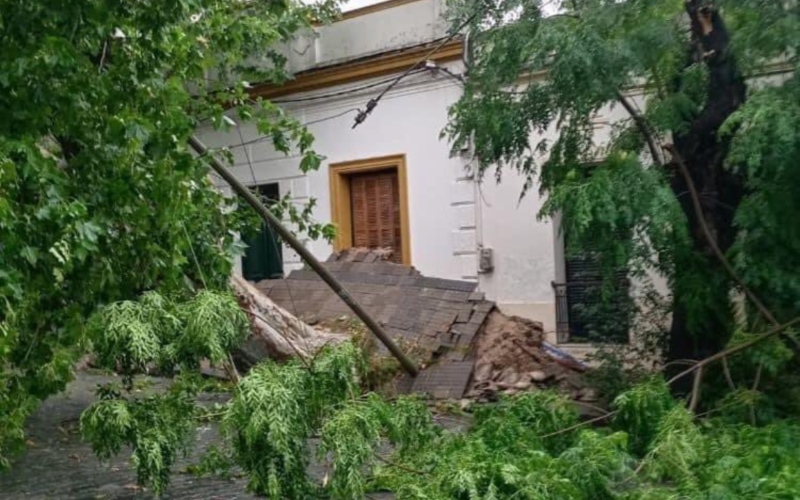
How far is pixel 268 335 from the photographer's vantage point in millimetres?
9312

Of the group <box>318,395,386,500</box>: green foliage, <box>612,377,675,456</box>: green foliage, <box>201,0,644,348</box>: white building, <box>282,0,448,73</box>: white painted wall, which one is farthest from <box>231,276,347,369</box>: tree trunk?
<box>282,0,448,73</box>: white painted wall

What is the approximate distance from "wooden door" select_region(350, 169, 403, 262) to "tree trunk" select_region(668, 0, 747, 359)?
661 cm

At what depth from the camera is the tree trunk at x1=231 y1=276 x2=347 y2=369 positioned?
923 centimetres

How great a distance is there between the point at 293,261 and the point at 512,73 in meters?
7.97

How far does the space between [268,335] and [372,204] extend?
5.29m

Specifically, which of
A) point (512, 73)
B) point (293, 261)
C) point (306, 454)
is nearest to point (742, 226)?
point (512, 73)

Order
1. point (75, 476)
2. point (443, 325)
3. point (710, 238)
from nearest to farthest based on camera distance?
point (75, 476) → point (710, 238) → point (443, 325)

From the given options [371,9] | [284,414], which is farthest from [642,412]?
[371,9]

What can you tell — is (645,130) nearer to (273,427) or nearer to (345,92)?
(273,427)

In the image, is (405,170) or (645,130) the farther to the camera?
(405,170)

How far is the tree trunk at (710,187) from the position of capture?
7.26 m

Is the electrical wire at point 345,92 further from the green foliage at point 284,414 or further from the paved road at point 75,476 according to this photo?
the green foliage at point 284,414

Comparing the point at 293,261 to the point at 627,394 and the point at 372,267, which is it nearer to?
the point at 372,267

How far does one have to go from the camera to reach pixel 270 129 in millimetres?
7594
